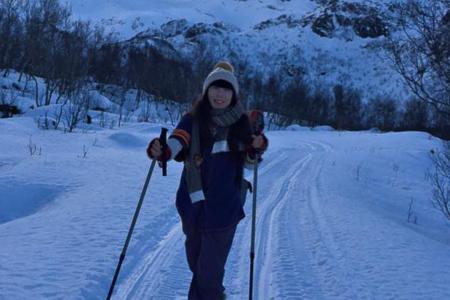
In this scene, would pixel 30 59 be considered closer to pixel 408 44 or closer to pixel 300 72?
pixel 408 44

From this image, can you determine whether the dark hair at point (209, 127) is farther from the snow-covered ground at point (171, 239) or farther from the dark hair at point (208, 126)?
the snow-covered ground at point (171, 239)

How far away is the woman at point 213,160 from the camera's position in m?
3.43

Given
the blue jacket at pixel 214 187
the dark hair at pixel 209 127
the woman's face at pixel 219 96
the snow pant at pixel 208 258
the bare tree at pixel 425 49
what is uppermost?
A: the bare tree at pixel 425 49

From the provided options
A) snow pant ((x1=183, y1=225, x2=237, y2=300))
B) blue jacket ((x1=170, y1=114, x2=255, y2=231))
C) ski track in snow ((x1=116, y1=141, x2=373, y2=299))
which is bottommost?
A: ski track in snow ((x1=116, y1=141, x2=373, y2=299))

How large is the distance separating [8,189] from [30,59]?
31.4 meters

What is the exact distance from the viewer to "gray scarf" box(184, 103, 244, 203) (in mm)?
3371

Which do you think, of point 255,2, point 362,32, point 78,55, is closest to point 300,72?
point 362,32

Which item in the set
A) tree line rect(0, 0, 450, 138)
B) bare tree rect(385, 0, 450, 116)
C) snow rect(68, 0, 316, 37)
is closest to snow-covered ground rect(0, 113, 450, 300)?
bare tree rect(385, 0, 450, 116)

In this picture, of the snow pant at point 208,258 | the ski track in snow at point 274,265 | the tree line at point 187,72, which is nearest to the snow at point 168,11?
the tree line at point 187,72

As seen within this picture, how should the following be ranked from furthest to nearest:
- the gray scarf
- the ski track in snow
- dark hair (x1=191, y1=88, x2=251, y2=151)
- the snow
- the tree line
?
the snow
the tree line
the ski track in snow
dark hair (x1=191, y1=88, x2=251, y2=151)
the gray scarf

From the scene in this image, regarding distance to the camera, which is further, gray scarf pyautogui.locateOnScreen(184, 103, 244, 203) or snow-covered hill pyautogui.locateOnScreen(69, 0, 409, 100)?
snow-covered hill pyautogui.locateOnScreen(69, 0, 409, 100)

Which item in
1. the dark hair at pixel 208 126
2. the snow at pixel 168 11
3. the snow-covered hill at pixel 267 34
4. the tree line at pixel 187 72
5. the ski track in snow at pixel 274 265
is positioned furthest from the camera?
the snow at pixel 168 11

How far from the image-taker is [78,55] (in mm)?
34500

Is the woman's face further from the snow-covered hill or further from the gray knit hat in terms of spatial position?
the snow-covered hill
